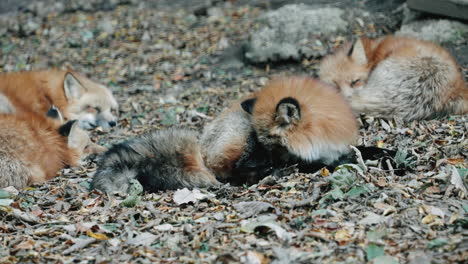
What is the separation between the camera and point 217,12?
32.5 feet

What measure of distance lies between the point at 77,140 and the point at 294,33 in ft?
13.7

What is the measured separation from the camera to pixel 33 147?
425 centimetres

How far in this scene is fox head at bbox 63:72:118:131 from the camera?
21.0 feet

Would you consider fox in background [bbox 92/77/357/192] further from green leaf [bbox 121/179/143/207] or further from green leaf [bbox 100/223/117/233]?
green leaf [bbox 100/223/117/233]

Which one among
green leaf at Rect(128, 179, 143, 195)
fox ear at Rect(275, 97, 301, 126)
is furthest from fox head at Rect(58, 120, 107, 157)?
fox ear at Rect(275, 97, 301, 126)

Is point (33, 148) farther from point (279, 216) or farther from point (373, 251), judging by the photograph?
point (373, 251)

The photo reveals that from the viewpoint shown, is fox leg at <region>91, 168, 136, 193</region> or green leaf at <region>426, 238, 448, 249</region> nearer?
green leaf at <region>426, 238, 448, 249</region>

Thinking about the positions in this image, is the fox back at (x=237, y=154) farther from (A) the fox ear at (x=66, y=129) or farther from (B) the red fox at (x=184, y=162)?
(A) the fox ear at (x=66, y=129)

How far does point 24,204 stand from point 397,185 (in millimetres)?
2678

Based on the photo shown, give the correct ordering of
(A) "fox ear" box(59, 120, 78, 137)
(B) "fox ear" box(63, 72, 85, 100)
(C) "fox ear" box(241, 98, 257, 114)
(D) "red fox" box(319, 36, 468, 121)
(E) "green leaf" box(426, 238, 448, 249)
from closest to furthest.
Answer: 1. (E) "green leaf" box(426, 238, 448, 249)
2. (C) "fox ear" box(241, 98, 257, 114)
3. (A) "fox ear" box(59, 120, 78, 137)
4. (D) "red fox" box(319, 36, 468, 121)
5. (B) "fox ear" box(63, 72, 85, 100)

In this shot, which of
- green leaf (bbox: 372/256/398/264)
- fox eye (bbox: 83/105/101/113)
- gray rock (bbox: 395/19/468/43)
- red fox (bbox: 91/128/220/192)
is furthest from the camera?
gray rock (bbox: 395/19/468/43)

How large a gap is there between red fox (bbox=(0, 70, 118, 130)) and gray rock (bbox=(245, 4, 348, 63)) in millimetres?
2356

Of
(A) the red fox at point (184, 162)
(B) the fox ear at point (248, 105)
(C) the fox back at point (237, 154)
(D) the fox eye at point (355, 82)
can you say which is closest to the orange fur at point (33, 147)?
(A) the red fox at point (184, 162)

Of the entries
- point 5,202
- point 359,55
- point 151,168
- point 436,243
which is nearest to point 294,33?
point 359,55
